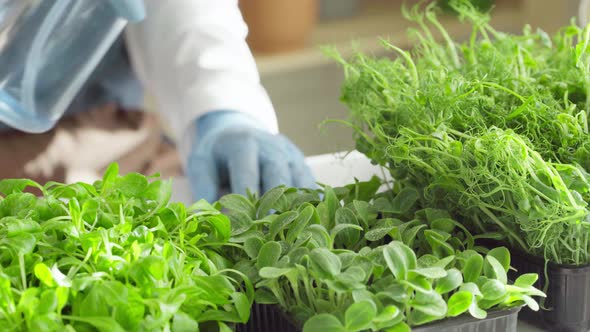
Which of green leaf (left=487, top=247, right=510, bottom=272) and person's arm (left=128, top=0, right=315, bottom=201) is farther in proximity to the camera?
person's arm (left=128, top=0, right=315, bottom=201)

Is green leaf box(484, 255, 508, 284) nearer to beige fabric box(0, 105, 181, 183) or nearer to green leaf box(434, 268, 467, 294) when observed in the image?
green leaf box(434, 268, 467, 294)

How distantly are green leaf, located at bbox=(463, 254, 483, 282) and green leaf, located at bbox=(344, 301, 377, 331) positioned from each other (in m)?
0.08

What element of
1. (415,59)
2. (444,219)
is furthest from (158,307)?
(415,59)

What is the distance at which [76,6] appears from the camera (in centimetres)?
75

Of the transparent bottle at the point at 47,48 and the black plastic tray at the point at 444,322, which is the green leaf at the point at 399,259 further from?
the transparent bottle at the point at 47,48

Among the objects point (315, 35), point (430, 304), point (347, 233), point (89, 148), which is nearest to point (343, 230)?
Result: point (347, 233)

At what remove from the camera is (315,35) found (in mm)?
2338

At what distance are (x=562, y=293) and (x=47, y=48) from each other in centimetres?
55

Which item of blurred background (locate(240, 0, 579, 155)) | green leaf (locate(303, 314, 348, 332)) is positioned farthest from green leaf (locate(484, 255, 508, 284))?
blurred background (locate(240, 0, 579, 155))

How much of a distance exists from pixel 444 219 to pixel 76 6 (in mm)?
451

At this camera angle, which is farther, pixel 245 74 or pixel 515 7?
pixel 515 7

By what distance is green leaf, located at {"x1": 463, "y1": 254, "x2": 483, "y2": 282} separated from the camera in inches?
16.7

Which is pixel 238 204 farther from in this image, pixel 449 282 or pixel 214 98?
pixel 214 98

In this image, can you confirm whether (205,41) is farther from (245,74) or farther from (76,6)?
(76,6)
